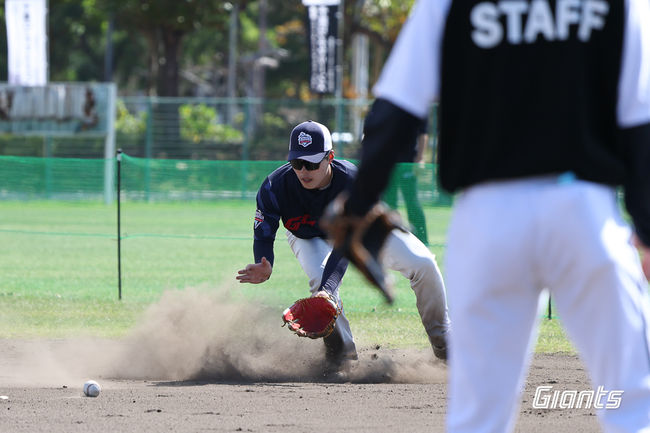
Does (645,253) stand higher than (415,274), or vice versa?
(645,253)

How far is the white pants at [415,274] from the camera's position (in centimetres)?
686

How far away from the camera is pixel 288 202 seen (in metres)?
6.98

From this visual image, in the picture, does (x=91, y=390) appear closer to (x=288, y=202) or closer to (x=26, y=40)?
(x=288, y=202)

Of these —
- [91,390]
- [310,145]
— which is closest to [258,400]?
[91,390]

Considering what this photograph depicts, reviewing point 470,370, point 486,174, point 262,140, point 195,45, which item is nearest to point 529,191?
point 486,174

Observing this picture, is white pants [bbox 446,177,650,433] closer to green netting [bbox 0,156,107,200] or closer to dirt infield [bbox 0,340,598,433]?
dirt infield [bbox 0,340,598,433]

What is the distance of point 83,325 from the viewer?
9195mm

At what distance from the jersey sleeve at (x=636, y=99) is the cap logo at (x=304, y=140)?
393 centimetres

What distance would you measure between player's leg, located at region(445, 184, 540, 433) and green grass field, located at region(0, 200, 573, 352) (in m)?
5.33

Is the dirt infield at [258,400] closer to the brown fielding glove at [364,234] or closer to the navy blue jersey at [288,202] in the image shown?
the navy blue jersey at [288,202]

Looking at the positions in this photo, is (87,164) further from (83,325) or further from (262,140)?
(83,325)

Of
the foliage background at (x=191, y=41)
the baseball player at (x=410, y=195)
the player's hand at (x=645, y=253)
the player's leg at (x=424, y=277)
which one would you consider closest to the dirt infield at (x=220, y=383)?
the player's leg at (x=424, y=277)

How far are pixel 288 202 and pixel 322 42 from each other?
23.1 meters

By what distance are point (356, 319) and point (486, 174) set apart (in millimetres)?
6989
